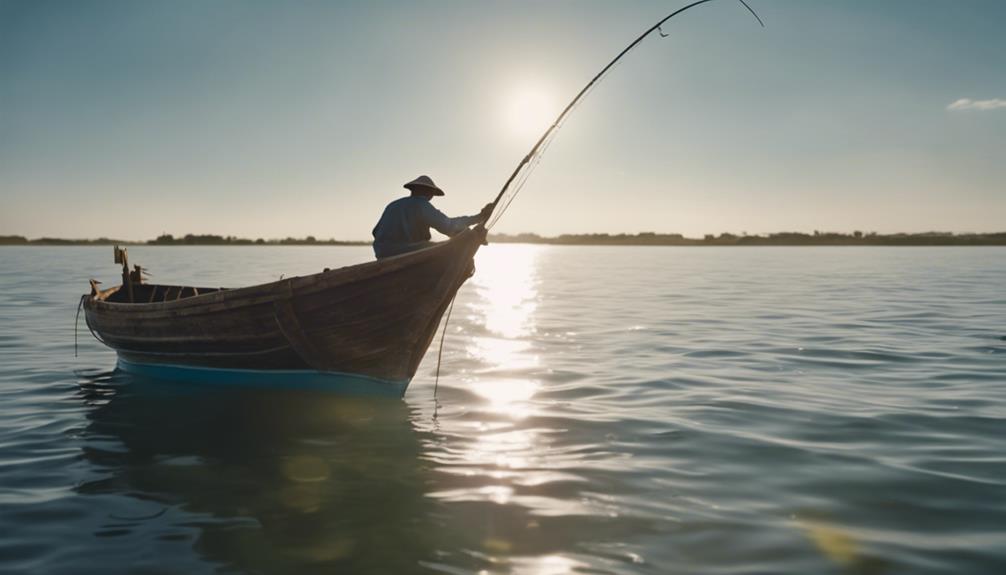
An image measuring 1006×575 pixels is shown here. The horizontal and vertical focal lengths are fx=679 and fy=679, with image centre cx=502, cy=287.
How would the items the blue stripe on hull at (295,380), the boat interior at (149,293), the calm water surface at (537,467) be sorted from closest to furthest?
the calm water surface at (537,467) < the blue stripe on hull at (295,380) < the boat interior at (149,293)

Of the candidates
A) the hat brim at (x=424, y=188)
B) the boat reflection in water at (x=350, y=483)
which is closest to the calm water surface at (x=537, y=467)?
the boat reflection in water at (x=350, y=483)

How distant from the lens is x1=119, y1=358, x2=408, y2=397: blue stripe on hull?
9883 mm

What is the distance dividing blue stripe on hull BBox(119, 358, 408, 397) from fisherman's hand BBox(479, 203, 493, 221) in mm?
2751

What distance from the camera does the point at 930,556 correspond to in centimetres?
468

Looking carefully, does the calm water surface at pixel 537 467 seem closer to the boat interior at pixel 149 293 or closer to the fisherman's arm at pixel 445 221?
the boat interior at pixel 149 293

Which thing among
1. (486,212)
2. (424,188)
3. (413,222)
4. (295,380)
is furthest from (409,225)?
(295,380)

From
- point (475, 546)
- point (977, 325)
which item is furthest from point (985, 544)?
point (977, 325)

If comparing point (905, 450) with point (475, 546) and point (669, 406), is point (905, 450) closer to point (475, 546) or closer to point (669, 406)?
point (669, 406)

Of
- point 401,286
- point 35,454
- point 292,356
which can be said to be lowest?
point 35,454

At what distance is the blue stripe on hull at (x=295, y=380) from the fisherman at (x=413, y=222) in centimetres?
190

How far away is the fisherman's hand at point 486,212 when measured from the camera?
346 inches

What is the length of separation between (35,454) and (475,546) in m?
5.29

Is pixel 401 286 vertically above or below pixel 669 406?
above

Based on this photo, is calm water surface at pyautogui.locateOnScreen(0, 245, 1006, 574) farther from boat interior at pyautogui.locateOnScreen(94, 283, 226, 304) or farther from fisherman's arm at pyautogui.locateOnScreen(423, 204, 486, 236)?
fisherman's arm at pyautogui.locateOnScreen(423, 204, 486, 236)
